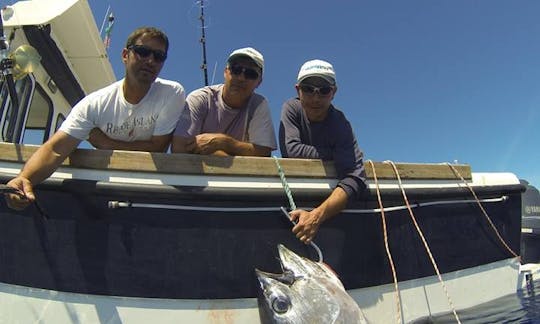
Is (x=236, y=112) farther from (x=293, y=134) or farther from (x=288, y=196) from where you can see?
(x=288, y=196)

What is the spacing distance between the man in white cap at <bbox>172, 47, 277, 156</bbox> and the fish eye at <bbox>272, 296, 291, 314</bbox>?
1.06 meters

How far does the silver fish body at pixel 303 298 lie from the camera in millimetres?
2230

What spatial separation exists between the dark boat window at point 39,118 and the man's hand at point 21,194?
2.92 m

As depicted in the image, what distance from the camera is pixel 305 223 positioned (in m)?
2.70

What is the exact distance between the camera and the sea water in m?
3.45

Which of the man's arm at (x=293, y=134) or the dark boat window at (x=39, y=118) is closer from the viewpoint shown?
the man's arm at (x=293, y=134)

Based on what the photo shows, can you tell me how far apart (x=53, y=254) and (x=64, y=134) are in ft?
2.39

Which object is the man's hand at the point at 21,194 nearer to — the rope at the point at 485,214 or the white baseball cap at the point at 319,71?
the white baseball cap at the point at 319,71

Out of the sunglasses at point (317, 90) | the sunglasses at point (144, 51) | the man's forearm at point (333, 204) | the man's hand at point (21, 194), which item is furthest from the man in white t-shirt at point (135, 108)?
the man's forearm at point (333, 204)

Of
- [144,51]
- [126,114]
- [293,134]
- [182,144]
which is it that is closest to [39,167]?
[126,114]

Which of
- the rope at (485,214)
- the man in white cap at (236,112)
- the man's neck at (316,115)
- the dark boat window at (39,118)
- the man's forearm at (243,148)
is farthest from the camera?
the dark boat window at (39,118)

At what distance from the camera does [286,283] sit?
2.37 metres

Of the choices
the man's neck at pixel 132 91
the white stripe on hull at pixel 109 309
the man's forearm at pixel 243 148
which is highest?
the man's neck at pixel 132 91

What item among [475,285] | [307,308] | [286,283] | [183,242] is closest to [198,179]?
[183,242]
